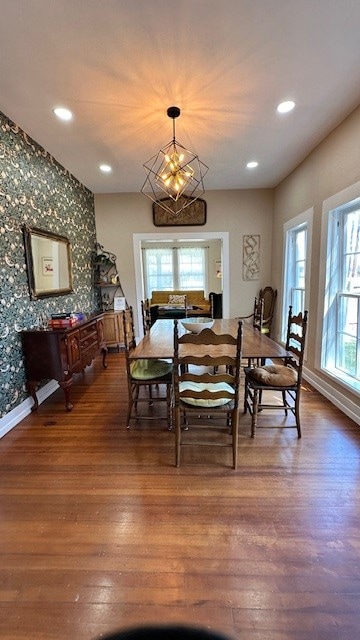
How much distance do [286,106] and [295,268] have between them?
7.26 ft

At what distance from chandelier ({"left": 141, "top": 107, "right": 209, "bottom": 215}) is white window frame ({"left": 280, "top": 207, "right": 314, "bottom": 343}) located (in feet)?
4.72

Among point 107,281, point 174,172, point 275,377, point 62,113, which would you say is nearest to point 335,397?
point 275,377

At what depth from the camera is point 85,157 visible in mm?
3398

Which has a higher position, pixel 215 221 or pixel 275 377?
pixel 215 221

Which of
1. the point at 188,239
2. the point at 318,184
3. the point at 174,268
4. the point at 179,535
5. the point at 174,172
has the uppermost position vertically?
the point at 318,184

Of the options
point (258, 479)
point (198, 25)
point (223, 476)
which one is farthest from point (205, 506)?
point (198, 25)

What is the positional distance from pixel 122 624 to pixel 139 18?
3.01 meters

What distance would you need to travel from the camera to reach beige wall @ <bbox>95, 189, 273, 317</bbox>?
4.81m

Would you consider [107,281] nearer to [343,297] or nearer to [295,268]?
[295,268]

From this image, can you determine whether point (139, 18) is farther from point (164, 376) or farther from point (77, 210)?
point (77, 210)

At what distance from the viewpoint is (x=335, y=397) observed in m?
2.81

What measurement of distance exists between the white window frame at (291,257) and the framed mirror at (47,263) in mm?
3179

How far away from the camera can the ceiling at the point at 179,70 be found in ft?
5.12

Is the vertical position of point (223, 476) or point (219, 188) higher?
point (219, 188)
